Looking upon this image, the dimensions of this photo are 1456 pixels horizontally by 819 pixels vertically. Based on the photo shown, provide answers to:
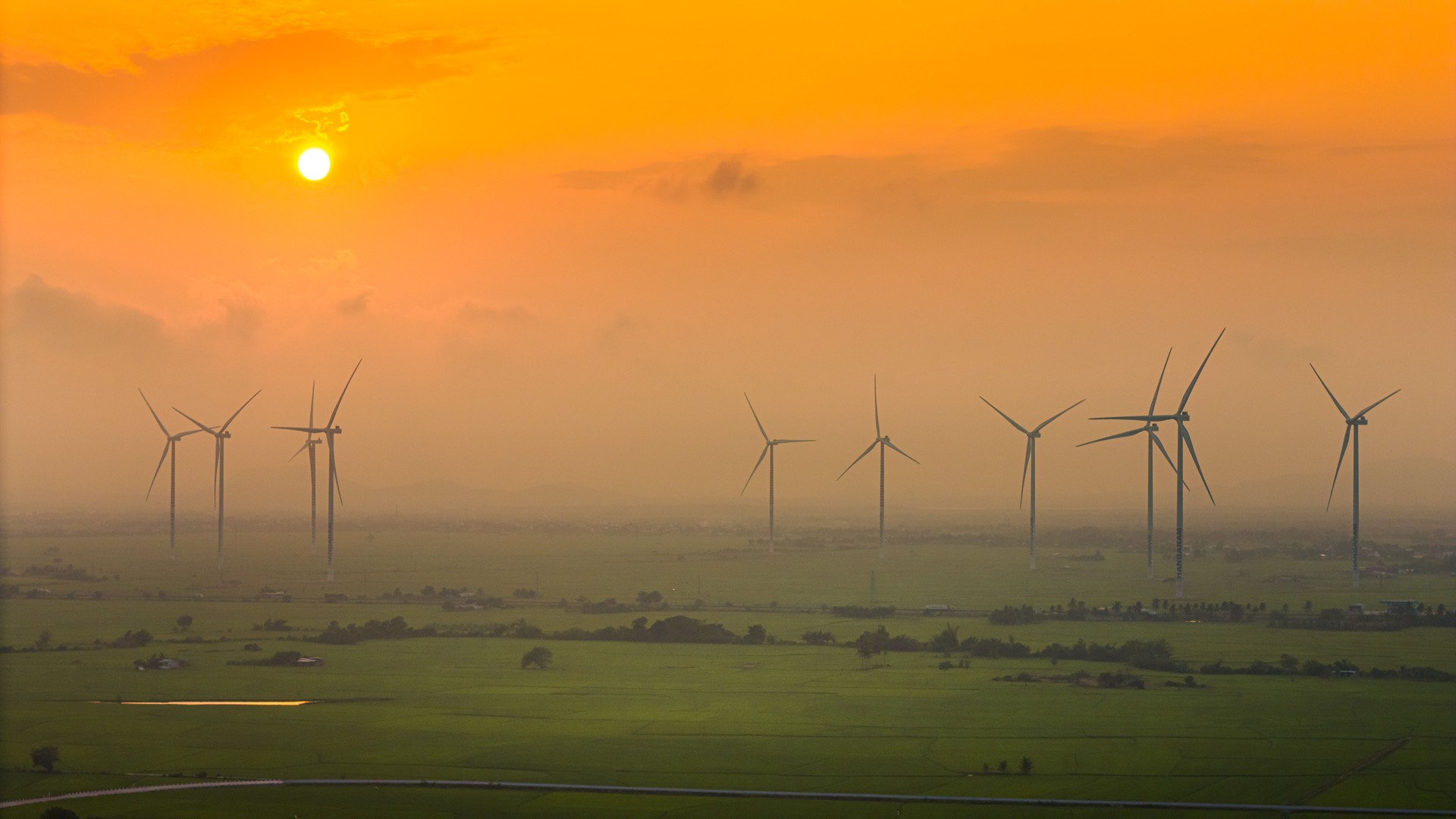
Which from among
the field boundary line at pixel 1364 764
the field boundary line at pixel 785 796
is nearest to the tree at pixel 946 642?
the field boundary line at pixel 1364 764

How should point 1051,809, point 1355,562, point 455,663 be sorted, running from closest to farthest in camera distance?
point 1051,809 < point 455,663 < point 1355,562

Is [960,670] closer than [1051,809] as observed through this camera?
No

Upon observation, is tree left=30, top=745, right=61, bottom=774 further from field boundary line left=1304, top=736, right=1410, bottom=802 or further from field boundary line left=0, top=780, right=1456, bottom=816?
field boundary line left=1304, top=736, right=1410, bottom=802

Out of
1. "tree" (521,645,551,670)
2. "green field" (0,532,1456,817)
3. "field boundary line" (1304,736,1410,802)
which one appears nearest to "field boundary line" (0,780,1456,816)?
"green field" (0,532,1456,817)

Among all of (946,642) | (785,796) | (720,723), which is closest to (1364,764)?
(785,796)

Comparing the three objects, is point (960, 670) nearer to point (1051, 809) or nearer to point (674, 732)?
point (674, 732)

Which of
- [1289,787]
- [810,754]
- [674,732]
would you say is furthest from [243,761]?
[1289,787]

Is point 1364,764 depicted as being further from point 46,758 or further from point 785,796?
point 46,758
